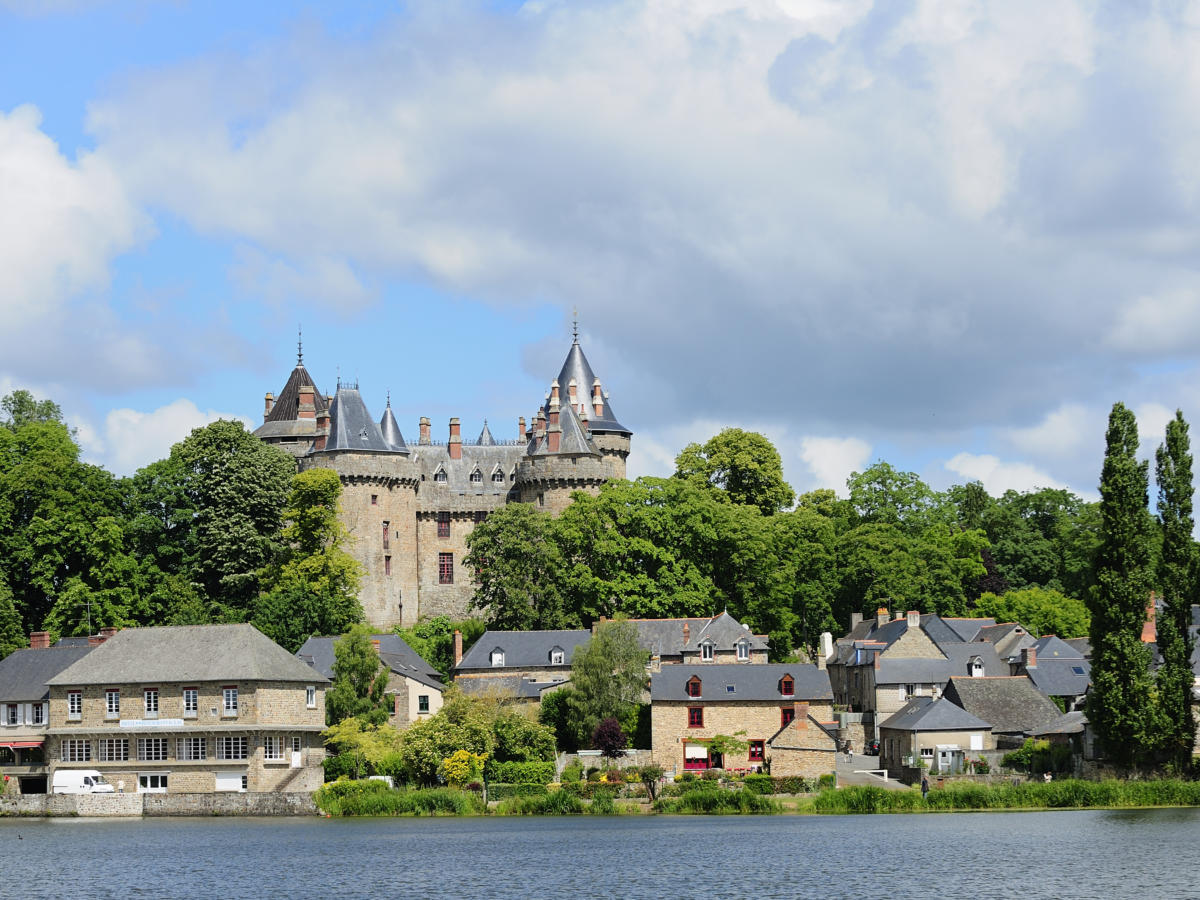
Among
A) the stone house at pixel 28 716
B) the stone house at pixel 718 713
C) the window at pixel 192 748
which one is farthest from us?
the stone house at pixel 718 713

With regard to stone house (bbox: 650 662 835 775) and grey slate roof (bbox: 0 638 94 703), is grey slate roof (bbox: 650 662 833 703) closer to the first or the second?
stone house (bbox: 650 662 835 775)

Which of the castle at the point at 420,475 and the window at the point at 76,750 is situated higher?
the castle at the point at 420,475

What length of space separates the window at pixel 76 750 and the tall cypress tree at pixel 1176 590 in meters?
34.9

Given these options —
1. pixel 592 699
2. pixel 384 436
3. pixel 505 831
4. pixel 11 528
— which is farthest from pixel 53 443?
pixel 505 831

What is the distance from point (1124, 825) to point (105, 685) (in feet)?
110

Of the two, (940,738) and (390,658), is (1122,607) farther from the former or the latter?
(390,658)

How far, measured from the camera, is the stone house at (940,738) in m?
62.9

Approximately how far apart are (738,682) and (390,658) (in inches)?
586

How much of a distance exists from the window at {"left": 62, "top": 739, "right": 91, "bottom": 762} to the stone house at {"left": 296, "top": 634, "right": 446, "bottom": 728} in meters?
9.69

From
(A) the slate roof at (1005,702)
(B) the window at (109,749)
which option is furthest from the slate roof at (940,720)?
(B) the window at (109,749)

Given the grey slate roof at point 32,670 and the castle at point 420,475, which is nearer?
the grey slate roof at point 32,670

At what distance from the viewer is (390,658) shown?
230ft

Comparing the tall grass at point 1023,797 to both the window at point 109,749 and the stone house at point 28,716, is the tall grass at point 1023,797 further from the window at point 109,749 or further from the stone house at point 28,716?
the stone house at point 28,716

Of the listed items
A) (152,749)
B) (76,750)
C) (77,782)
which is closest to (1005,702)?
(152,749)
